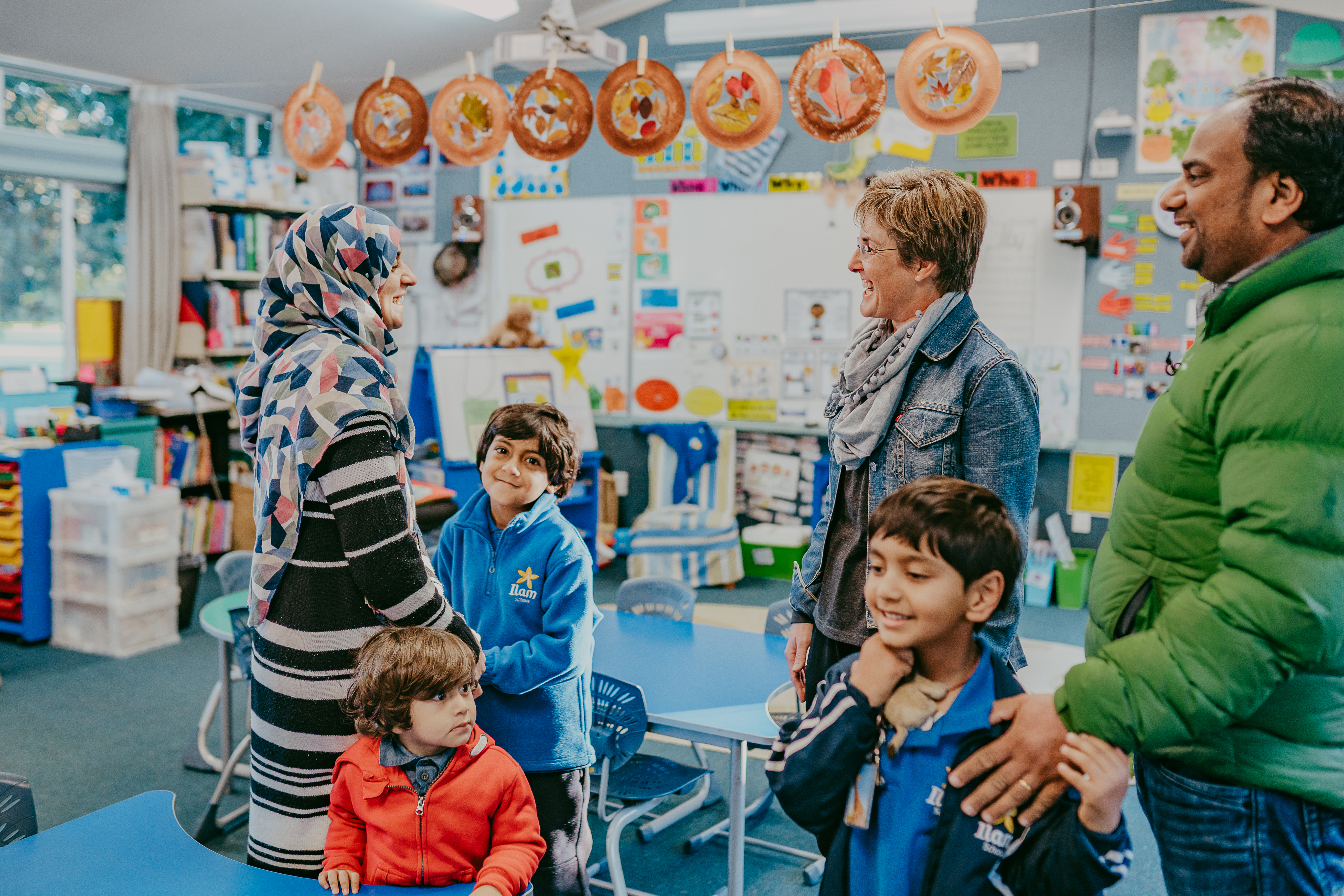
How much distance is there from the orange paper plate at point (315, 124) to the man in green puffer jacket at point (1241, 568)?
3.44 metres

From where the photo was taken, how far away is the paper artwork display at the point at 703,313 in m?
5.96

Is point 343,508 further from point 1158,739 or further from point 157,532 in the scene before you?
point 157,532

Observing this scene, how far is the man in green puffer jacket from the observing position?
3.30 ft

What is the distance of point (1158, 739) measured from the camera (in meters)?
1.04

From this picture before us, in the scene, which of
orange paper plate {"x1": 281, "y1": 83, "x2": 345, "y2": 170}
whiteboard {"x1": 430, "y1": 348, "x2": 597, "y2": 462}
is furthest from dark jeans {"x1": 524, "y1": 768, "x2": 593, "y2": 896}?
whiteboard {"x1": 430, "y1": 348, "x2": 597, "y2": 462}

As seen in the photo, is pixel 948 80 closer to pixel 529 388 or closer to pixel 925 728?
pixel 925 728

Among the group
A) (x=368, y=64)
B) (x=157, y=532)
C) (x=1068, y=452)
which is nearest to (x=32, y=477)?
(x=157, y=532)

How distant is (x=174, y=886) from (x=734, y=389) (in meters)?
4.84

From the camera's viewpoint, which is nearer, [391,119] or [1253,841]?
[1253,841]

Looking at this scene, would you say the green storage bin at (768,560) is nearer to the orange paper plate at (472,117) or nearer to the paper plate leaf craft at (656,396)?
the paper plate leaf craft at (656,396)

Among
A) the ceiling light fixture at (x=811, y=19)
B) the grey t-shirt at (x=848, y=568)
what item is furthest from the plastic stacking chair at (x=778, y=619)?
the ceiling light fixture at (x=811, y=19)

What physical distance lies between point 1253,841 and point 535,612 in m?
1.22

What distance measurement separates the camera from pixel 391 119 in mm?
3654

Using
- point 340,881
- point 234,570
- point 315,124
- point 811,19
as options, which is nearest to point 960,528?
point 340,881
